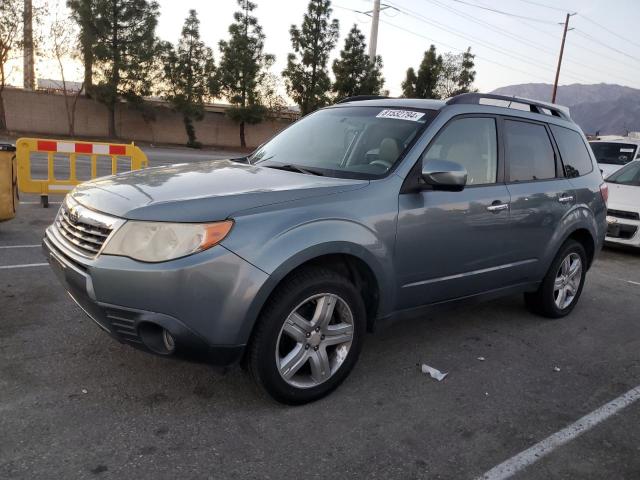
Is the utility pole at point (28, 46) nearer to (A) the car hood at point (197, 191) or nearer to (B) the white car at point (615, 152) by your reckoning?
(B) the white car at point (615, 152)

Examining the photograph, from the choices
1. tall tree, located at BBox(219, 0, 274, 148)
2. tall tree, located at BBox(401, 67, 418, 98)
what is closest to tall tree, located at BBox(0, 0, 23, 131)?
tall tree, located at BBox(219, 0, 274, 148)

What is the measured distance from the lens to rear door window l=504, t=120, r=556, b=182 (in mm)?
4250

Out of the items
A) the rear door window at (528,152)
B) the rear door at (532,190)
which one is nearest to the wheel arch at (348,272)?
the rear door at (532,190)

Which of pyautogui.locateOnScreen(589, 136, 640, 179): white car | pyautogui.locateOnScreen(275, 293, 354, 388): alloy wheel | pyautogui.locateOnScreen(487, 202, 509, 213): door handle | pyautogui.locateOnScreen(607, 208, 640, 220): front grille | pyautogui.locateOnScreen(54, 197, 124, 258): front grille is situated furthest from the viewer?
pyautogui.locateOnScreen(589, 136, 640, 179): white car

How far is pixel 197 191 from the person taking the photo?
2.99 metres

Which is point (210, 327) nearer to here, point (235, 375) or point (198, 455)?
point (198, 455)

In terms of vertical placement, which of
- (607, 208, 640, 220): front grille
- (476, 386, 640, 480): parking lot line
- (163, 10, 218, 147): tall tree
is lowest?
(476, 386, 640, 480): parking lot line

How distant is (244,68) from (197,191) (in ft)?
125

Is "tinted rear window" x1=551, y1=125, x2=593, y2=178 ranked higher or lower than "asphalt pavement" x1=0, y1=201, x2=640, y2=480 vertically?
higher

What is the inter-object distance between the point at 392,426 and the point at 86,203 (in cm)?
208

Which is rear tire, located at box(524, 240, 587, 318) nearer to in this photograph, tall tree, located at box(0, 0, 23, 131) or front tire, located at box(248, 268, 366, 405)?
front tire, located at box(248, 268, 366, 405)

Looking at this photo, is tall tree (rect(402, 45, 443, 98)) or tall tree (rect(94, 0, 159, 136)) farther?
tall tree (rect(402, 45, 443, 98))

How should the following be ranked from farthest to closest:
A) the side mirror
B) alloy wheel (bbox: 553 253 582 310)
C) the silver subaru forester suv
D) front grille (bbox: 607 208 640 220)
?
1. front grille (bbox: 607 208 640 220)
2. alloy wheel (bbox: 553 253 582 310)
3. the side mirror
4. the silver subaru forester suv

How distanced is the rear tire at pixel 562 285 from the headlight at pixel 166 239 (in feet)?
10.6
